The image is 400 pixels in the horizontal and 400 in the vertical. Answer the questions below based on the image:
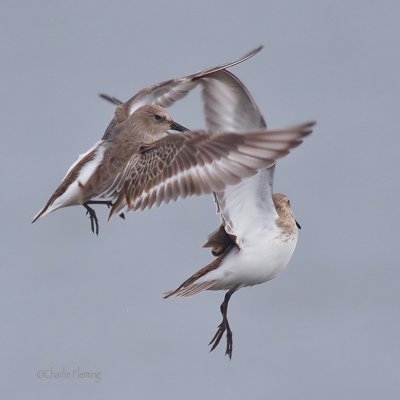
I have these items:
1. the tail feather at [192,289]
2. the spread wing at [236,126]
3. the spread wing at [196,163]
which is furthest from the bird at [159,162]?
the tail feather at [192,289]

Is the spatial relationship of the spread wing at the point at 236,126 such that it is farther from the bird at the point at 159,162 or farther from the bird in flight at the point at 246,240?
the bird at the point at 159,162

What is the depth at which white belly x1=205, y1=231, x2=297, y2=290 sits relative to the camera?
977 centimetres

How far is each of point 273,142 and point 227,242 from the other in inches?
75.0

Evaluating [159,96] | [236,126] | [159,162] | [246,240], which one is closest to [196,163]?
[159,162]

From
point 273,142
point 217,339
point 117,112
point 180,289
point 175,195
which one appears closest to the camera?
point 273,142

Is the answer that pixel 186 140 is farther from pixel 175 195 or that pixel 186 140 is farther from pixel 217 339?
pixel 217 339

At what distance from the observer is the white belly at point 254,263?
977 centimetres

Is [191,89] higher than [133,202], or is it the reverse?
[191,89]

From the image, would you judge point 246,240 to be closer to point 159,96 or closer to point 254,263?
point 254,263

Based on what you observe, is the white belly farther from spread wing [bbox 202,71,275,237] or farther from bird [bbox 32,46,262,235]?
bird [bbox 32,46,262,235]

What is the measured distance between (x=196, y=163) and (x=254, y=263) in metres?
1.08

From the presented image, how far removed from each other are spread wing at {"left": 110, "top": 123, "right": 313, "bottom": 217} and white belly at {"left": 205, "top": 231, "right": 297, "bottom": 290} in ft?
2.65

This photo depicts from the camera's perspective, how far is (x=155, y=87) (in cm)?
1216

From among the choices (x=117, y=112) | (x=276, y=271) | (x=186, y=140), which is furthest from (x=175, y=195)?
(x=117, y=112)
